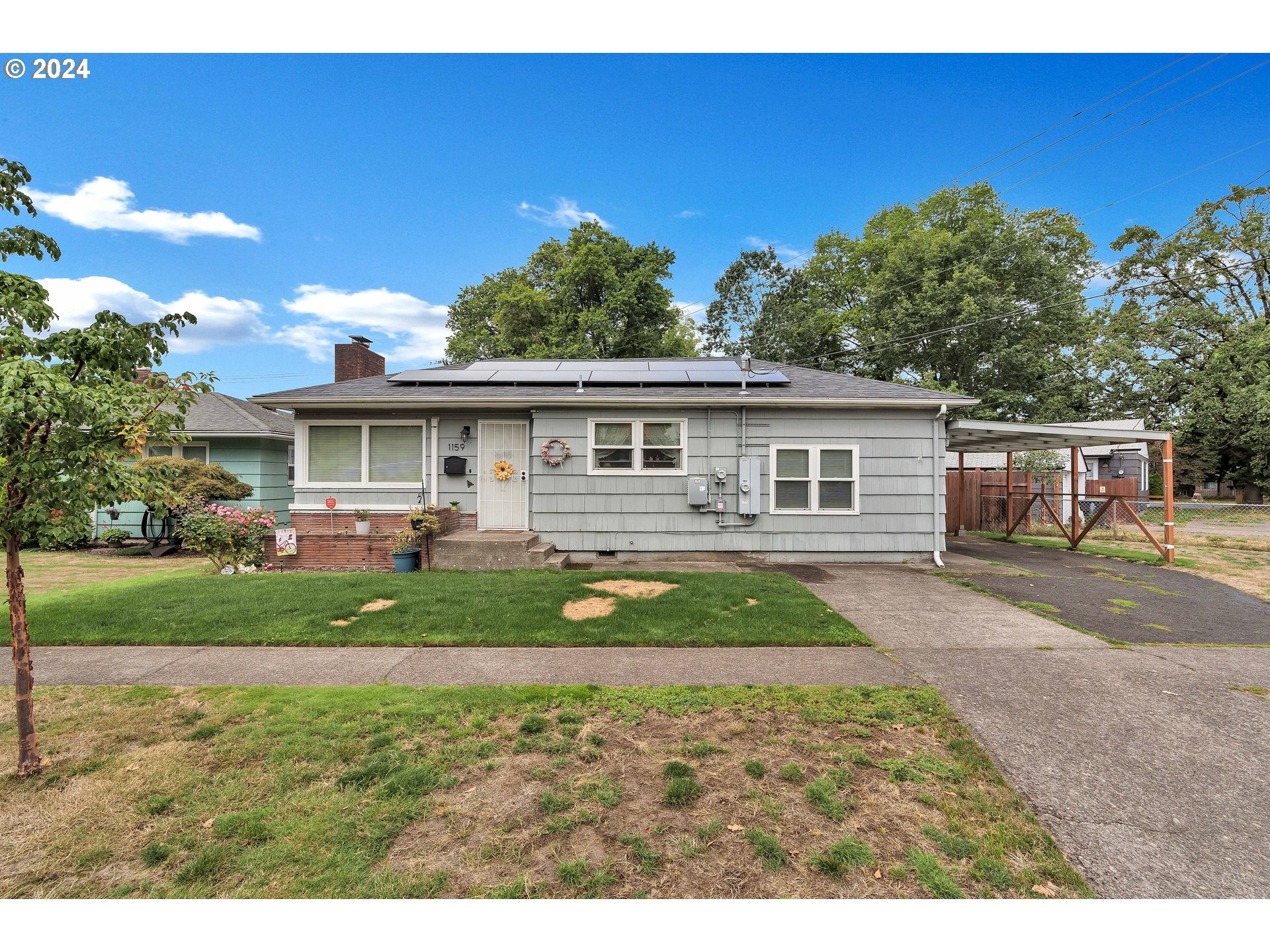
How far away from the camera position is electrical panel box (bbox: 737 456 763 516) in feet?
28.9

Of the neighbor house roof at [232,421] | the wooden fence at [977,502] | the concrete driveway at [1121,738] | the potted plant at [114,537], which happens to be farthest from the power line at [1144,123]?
the potted plant at [114,537]

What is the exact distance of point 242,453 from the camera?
13.0 metres

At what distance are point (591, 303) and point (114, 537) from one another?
17803 mm

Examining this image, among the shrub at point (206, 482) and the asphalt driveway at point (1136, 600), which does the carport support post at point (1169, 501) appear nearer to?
the asphalt driveway at point (1136, 600)

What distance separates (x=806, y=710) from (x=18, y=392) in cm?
472

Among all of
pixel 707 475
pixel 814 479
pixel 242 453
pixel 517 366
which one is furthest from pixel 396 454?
pixel 814 479

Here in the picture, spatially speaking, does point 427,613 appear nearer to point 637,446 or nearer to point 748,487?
point 637,446

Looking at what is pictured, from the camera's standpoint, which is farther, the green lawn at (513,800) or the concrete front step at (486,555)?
the concrete front step at (486,555)

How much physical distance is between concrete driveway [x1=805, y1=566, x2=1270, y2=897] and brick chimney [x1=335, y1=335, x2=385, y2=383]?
12.4 m

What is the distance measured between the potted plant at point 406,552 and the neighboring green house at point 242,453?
6.24 meters

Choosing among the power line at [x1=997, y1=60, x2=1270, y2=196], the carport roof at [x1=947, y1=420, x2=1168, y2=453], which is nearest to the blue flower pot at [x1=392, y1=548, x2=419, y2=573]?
the carport roof at [x1=947, y1=420, x2=1168, y2=453]

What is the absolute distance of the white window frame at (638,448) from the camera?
354 inches

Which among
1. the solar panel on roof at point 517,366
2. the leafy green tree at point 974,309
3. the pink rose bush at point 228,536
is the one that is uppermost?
the leafy green tree at point 974,309

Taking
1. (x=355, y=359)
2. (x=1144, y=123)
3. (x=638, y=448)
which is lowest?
(x=638, y=448)
